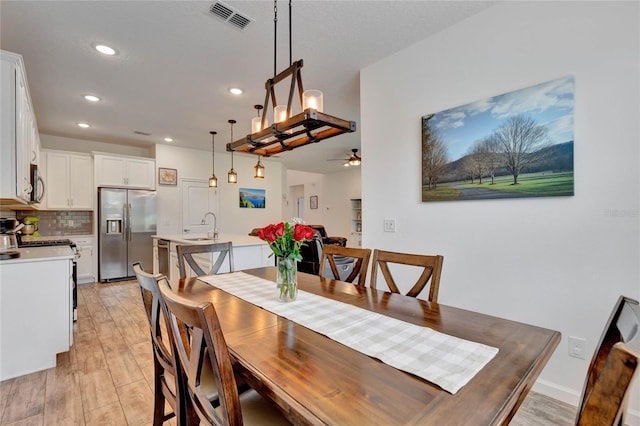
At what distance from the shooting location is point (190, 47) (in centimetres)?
264

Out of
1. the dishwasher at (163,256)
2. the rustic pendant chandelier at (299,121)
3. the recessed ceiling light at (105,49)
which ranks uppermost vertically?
the recessed ceiling light at (105,49)

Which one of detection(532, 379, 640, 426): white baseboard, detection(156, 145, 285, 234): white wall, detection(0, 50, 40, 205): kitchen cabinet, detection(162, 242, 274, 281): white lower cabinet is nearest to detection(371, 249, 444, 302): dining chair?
detection(532, 379, 640, 426): white baseboard

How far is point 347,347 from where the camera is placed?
1016 mm

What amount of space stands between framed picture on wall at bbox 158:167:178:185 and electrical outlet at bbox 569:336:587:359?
6.59 meters

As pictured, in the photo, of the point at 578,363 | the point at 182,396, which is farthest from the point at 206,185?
the point at 578,363

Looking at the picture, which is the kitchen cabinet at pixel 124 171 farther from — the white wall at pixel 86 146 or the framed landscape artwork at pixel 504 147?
the framed landscape artwork at pixel 504 147

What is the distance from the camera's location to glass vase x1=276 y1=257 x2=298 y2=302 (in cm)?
150

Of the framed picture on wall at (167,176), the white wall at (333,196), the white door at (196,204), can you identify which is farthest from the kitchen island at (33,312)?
the white wall at (333,196)

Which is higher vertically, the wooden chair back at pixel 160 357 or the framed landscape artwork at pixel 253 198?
the framed landscape artwork at pixel 253 198

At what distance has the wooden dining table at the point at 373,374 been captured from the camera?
0.69 metres

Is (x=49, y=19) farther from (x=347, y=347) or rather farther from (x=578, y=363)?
(x=578, y=363)

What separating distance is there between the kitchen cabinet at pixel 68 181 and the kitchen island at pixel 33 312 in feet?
11.8

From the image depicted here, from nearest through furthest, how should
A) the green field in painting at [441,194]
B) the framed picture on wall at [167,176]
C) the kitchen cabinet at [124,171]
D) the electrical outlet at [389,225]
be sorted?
1. the green field in painting at [441,194]
2. the electrical outlet at [389,225]
3. the kitchen cabinet at [124,171]
4. the framed picture on wall at [167,176]

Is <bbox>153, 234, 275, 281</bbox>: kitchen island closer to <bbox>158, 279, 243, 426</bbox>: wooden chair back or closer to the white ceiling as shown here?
the white ceiling
